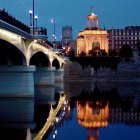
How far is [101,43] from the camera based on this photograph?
6501 inches

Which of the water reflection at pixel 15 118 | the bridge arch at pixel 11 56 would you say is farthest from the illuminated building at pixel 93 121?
the bridge arch at pixel 11 56

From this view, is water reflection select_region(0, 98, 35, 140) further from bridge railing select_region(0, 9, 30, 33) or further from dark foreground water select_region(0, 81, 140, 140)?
bridge railing select_region(0, 9, 30, 33)

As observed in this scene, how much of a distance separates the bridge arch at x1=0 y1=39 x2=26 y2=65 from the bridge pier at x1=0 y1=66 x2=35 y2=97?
1372 mm

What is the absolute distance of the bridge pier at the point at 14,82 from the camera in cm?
4366

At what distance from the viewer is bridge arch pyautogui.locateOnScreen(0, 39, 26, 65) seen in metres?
43.3

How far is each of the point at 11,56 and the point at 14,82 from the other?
3.41 metres

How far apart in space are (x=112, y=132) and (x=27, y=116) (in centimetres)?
981

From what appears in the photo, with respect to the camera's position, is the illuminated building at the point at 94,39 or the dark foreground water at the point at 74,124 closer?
the dark foreground water at the point at 74,124

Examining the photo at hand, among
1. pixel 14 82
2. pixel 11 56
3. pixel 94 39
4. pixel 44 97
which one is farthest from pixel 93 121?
pixel 94 39

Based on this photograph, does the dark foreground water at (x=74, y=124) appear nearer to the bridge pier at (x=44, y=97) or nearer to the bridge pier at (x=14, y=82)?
the bridge pier at (x=14, y=82)

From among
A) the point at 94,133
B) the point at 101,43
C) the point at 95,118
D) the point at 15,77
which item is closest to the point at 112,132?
the point at 94,133

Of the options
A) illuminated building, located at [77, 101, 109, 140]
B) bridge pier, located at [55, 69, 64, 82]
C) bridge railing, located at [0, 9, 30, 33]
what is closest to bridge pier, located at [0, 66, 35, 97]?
bridge railing, located at [0, 9, 30, 33]

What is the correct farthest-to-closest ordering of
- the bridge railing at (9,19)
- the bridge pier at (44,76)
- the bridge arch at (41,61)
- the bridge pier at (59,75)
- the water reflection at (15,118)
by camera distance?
1. the bridge pier at (59,75)
2. the bridge arch at (41,61)
3. the bridge pier at (44,76)
4. the bridge railing at (9,19)
5. the water reflection at (15,118)

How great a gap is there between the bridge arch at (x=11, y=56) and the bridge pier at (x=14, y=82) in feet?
4.50
